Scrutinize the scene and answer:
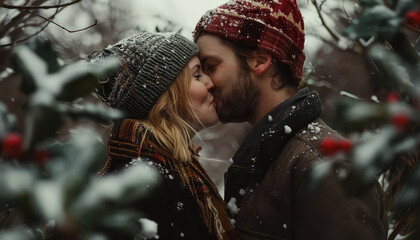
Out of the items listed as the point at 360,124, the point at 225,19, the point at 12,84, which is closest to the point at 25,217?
the point at 360,124

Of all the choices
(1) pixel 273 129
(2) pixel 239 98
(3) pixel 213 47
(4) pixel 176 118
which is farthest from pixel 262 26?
(4) pixel 176 118

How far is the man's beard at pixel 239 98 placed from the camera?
2711mm

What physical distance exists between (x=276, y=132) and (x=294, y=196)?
38 cm

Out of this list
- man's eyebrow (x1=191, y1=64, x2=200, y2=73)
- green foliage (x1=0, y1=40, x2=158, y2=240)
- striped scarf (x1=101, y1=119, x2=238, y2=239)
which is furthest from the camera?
man's eyebrow (x1=191, y1=64, x2=200, y2=73)

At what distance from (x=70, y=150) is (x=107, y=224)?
0.52ft

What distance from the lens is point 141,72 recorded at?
221 cm

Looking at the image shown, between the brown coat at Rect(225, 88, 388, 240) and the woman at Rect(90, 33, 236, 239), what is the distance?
17cm

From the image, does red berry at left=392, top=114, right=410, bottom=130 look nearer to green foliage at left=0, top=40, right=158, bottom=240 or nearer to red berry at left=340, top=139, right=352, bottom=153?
red berry at left=340, top=139, right=352, bottom=153

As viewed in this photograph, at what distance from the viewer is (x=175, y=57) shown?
7.49ft

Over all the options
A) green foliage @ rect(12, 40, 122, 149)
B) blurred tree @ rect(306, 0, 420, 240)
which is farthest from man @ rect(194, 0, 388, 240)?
green foliage @ rect(12, 40, 122, 149)

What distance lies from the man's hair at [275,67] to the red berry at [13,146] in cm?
211

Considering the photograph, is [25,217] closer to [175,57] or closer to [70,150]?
[70,150]

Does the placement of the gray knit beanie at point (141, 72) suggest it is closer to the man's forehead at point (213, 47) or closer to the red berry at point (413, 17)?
the man's forehead at point (213, 47)

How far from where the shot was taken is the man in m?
1.90
